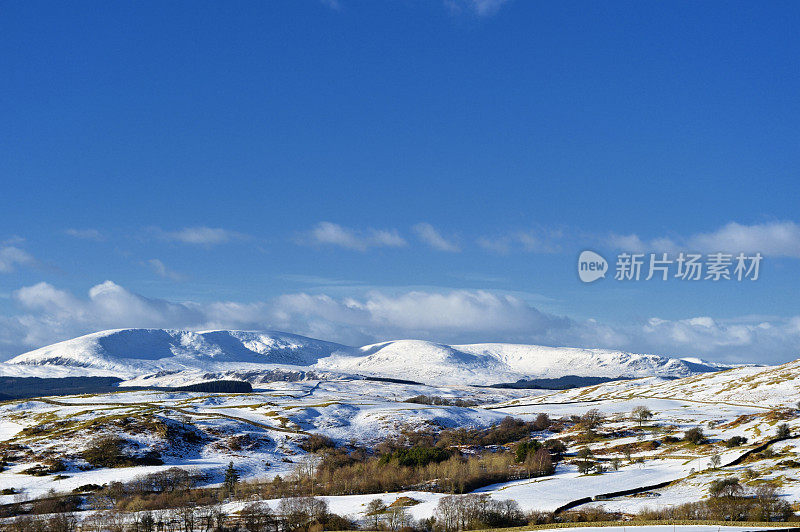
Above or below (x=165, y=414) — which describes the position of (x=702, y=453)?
below

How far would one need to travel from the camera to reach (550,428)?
185 m

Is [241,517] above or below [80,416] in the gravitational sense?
below

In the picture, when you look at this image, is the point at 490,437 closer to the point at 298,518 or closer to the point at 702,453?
the point at 702,453

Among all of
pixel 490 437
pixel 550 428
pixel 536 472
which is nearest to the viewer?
pixel 536 472

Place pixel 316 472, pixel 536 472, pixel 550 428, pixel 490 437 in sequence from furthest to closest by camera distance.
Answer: pixel 550 428
pixel 490 437
pixel 316 472
pixel 536 472

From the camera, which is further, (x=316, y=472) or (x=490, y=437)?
(x=490, y=437)

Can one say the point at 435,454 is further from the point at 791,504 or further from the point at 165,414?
the point at 165,414

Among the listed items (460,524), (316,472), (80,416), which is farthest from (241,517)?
(80,416)

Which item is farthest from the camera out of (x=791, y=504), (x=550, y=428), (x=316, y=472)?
(x=550, y=428)

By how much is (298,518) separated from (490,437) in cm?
9210

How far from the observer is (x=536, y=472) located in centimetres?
12475

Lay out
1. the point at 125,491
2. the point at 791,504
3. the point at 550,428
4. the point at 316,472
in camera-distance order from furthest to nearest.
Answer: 1. the point at 550,428
2. the point at 316,472
3. the point at 125,491
4. the point at 791,504

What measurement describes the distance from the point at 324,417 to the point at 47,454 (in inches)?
2901

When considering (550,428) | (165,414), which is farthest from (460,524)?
(165,414)
